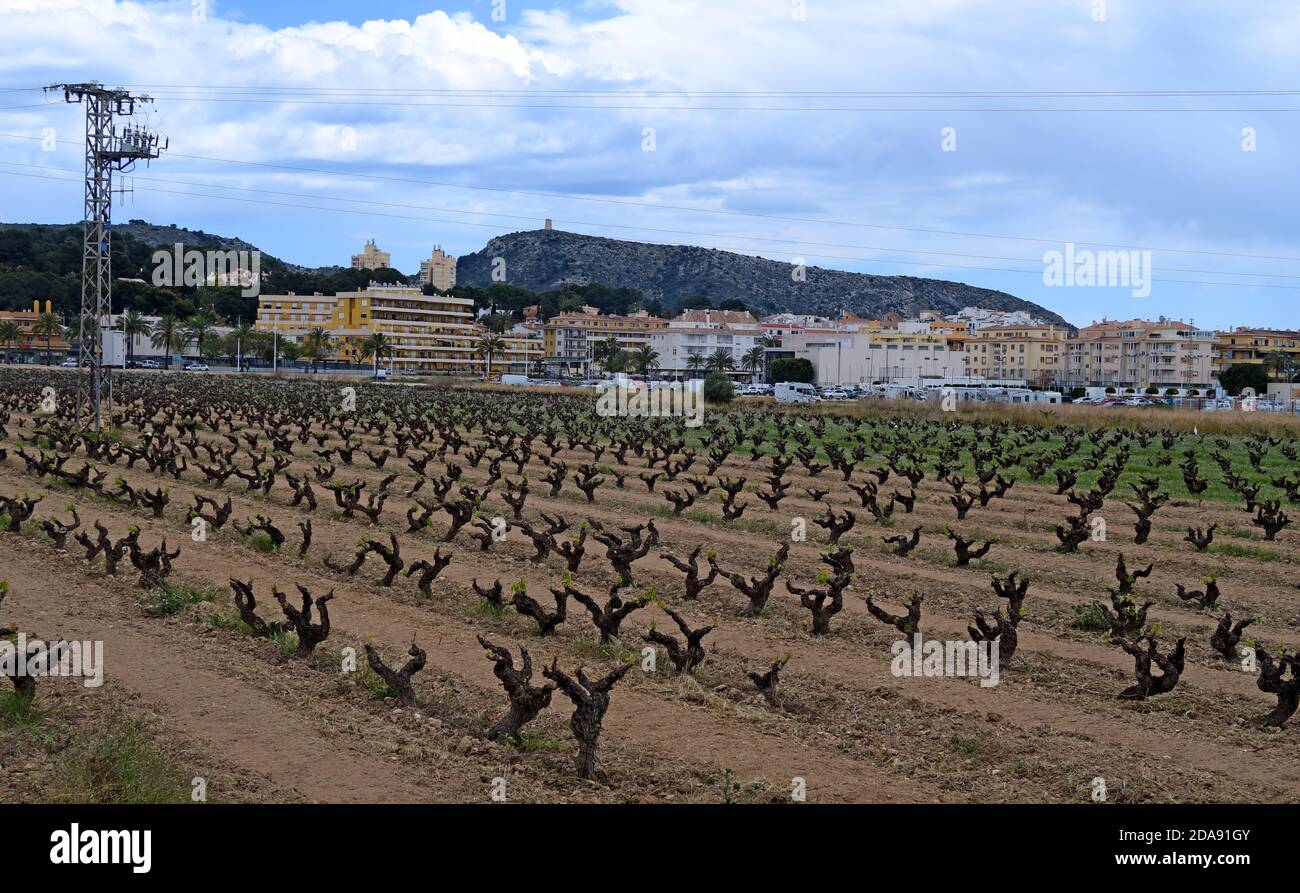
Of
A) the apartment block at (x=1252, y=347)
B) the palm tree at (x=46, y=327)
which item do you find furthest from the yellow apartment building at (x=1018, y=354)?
the palm tree at (x=46, y=327)

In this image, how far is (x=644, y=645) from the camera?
12625mm

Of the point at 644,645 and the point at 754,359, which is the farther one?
the point at 754,359

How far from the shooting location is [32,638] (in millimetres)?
12117

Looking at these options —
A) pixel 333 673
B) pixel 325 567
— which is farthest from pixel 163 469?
pixel 333 673

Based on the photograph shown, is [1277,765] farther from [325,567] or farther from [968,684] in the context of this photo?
[325,567]

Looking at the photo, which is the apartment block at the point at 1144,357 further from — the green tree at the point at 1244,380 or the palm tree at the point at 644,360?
the palm tree at the point at 644,360

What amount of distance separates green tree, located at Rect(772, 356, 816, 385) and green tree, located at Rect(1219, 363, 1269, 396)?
38.0 meters

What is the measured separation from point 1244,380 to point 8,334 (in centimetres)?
11478

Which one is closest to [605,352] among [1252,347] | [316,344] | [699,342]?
[699,342]

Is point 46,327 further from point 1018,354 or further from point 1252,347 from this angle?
point 1252,347

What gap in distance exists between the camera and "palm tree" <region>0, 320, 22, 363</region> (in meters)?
111

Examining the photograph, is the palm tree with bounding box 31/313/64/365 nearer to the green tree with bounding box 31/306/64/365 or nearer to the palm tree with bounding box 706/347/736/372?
the green tree with bounding box 31/306/64/365

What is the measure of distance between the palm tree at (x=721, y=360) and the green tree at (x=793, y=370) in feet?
26.8

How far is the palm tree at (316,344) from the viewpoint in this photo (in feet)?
366
